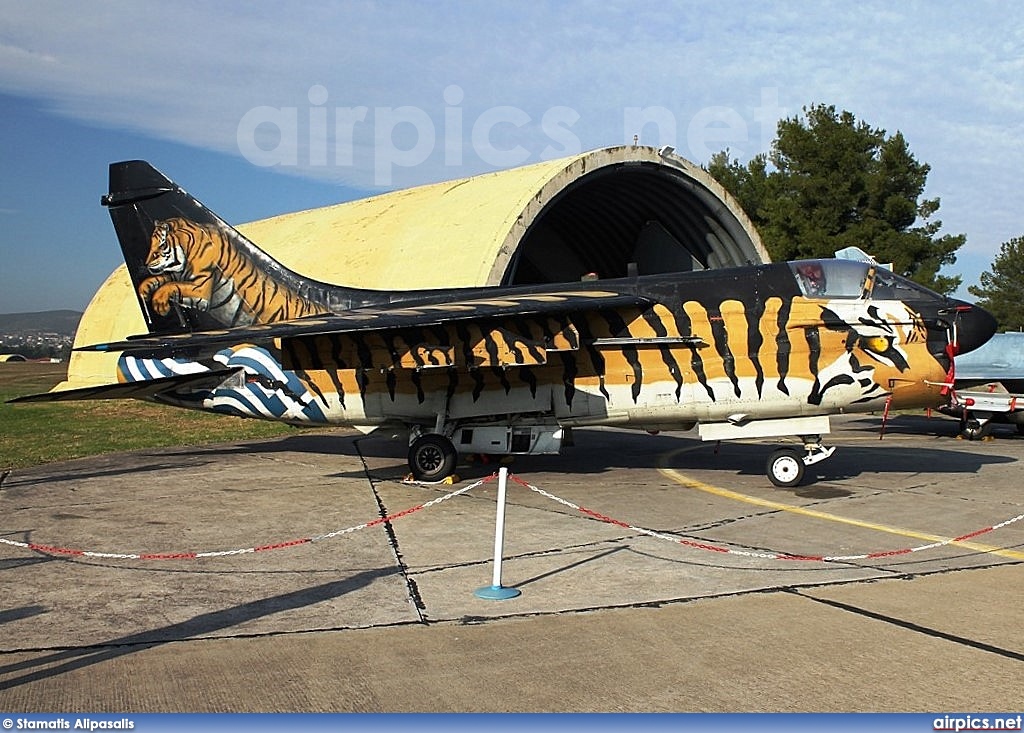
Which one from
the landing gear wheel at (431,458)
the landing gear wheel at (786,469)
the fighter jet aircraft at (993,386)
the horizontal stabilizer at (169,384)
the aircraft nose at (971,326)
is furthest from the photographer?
the fighter jet aircraft at (993,386)

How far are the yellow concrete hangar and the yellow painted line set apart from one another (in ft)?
21.2

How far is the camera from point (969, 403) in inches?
803

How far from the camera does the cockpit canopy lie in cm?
1241

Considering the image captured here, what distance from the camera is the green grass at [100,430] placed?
57.5 ft

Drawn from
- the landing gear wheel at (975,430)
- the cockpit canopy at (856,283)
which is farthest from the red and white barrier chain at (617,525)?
the landing gear wheel at (975,430)

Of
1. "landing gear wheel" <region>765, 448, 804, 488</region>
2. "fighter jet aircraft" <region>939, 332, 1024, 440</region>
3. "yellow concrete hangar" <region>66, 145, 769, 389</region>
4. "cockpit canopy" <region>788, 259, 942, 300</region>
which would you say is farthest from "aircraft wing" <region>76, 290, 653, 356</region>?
"fighter jet aircraft" <region>939, 332, 1024, 440</region>

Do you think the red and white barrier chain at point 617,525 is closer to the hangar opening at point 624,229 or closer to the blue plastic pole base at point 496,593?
the blue plastic pole base at point 496,593

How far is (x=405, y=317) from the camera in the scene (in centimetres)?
1214

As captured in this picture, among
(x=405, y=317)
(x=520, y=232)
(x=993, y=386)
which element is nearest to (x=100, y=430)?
(x=520, y=232)

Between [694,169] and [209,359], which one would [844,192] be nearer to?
[694,169]

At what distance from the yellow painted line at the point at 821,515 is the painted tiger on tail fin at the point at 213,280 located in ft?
22.6

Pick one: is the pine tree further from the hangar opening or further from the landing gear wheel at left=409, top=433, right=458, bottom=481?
the landing gear wheel at left=409, top=433, right=458, bottom=481

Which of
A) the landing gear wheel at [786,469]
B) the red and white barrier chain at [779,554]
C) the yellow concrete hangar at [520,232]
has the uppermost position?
the yellow concrete hangar at [520,232]

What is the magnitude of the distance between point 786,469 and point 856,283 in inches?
116
